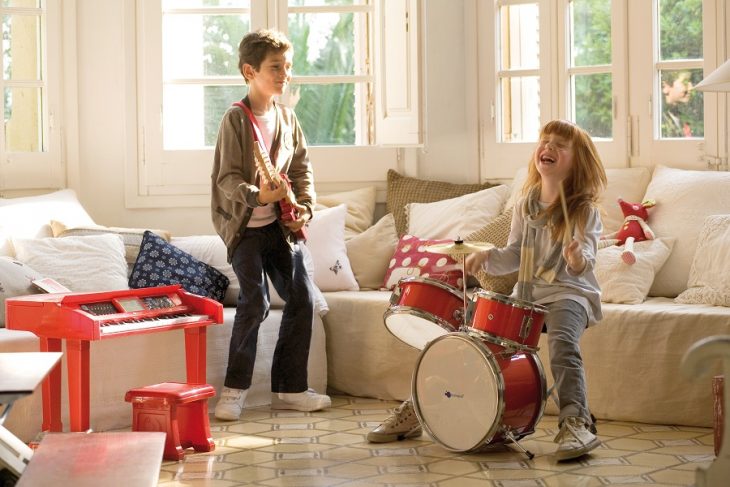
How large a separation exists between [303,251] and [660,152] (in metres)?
1.70

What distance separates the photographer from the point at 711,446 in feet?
12.9

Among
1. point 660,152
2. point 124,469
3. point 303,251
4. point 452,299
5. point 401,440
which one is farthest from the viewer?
point 660,152

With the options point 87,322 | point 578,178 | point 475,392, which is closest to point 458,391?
point 475,392

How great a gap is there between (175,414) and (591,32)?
2821 millimetres

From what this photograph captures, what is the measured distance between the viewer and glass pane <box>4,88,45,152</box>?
18.1ft

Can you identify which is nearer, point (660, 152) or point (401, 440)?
point (401, 440)

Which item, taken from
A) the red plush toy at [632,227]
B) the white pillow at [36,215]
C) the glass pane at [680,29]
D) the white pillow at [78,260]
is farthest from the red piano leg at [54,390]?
the glass pane at [680,29]

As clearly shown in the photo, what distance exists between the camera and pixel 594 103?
215 inches

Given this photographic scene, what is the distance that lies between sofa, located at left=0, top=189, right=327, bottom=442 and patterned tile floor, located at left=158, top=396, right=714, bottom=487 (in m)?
0.36

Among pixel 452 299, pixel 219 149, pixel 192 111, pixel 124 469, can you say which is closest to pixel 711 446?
pixel 452 299

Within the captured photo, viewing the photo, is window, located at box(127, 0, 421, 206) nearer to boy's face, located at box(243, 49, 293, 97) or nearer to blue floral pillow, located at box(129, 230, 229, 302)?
blue floral pillow, located at box(129, 230, 229, 302)

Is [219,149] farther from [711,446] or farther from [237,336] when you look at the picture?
[711,446]

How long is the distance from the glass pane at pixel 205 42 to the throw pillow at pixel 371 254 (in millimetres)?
1072

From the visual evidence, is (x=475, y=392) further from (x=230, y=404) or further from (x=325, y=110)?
(x=325, y=110)
